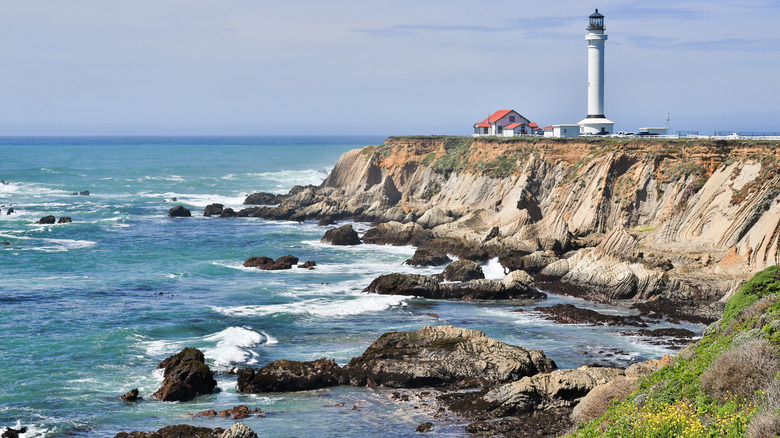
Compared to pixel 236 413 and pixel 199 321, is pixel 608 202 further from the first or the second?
pixel 236 413

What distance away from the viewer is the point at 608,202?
57750 millimetres

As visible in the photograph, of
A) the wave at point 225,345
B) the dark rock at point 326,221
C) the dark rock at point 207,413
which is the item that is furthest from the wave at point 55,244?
the dark rock at point 207,413

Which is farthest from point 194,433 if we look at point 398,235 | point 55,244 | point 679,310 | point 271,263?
point 55,244

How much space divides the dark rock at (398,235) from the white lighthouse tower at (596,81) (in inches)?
930

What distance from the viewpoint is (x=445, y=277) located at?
46250mm

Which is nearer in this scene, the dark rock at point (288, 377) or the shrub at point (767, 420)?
the shrub at point (767, 420)

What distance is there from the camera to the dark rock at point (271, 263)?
2053 inches

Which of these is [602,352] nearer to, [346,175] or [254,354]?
[254,354]

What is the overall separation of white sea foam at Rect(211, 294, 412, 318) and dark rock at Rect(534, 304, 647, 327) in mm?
7828

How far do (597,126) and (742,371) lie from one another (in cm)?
6120

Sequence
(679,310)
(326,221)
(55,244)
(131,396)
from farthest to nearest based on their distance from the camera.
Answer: (326,221) < (55,244) < (679,310) < (131,396)

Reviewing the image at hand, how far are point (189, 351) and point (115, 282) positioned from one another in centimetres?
2024

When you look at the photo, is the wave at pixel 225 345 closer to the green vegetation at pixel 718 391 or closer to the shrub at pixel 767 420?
the green vegetation at pixel 718 391

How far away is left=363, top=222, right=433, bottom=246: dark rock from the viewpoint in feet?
201
